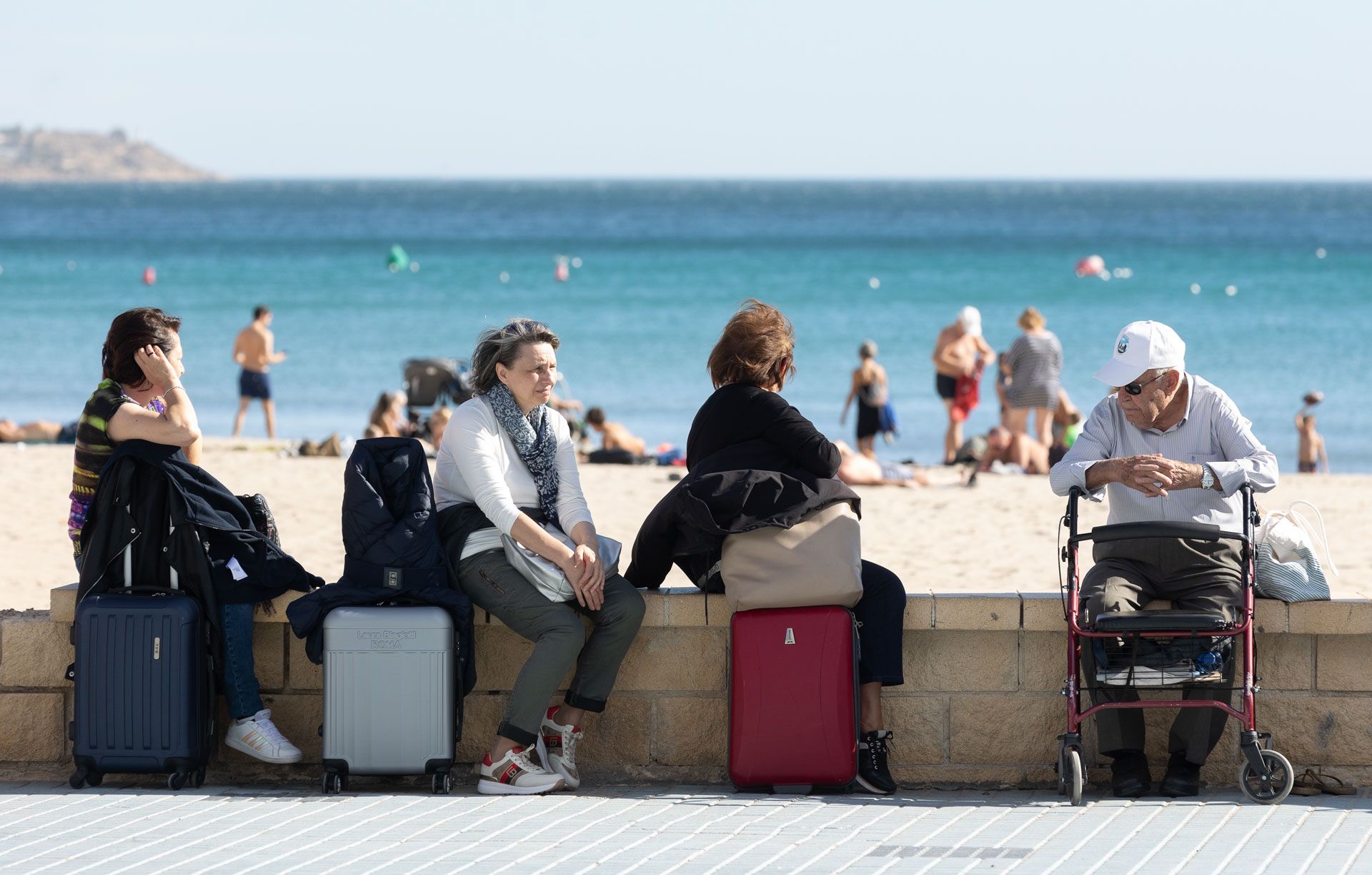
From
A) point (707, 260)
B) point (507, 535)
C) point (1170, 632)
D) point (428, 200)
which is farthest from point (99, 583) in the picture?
point (428, 200)

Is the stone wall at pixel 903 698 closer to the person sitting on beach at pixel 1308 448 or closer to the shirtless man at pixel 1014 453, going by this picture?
the shirtless man at pixel 1014 453

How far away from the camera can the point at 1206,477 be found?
14.8 ft

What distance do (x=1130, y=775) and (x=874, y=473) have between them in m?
8.58

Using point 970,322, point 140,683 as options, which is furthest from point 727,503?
point 970,322

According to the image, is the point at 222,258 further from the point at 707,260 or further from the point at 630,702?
the point at 630,702

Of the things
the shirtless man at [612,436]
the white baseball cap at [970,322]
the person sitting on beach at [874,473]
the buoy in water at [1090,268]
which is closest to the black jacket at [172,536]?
the person sitting on beach at [874,473]

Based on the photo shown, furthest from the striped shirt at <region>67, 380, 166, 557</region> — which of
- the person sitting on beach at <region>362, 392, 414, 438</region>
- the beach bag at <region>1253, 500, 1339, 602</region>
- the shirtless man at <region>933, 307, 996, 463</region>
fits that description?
the shirtless man at <region>933, 307, 996, 463</region>

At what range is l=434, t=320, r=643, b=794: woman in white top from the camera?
4582mm

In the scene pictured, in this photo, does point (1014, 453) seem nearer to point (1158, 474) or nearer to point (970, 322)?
point (970, 322)

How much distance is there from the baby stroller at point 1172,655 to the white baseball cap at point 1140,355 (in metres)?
0.41

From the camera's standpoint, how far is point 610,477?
44.2 ft

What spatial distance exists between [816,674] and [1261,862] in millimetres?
1281

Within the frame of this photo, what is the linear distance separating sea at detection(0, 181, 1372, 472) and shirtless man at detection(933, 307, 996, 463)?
203 centimetres

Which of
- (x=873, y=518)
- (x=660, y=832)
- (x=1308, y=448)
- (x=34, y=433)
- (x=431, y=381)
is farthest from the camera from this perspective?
(x=1308, y=448)
